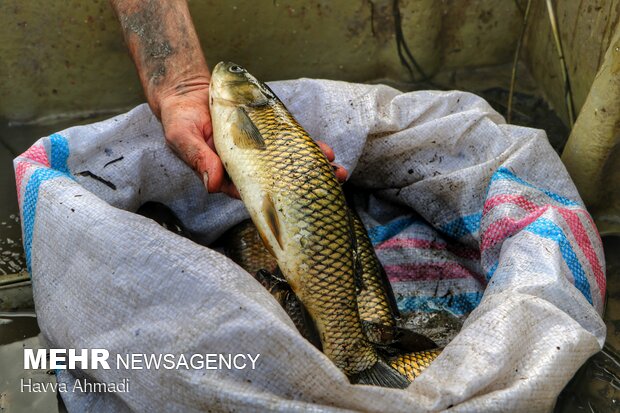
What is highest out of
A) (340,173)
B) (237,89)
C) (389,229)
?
(237,89)

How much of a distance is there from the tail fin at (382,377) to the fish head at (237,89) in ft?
2.65

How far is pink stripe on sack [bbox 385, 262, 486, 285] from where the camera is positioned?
7.88ft

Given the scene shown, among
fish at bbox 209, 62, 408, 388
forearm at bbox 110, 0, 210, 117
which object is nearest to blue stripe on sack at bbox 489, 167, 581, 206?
fish at bbox 209, 62, 408, 388

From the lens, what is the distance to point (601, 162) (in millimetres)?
2469

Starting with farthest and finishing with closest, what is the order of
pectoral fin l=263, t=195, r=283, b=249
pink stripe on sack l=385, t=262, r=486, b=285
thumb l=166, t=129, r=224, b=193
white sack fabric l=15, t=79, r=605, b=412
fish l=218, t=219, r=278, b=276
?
pink stripe on sack l=385, t=262, r=486, b=285
fish l=218, t=219, r=278, b=276
thumb l=166, t=129, r=224, b=193
pectoral fin l=263, t=195, r=283, b=249
white sack fabric l=15, t=79, r=605, b=412

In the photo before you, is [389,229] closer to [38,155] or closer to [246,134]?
[246,134]

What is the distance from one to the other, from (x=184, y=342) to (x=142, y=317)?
0.14 m

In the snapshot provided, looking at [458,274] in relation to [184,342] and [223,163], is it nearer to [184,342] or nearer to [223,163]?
[223,163]

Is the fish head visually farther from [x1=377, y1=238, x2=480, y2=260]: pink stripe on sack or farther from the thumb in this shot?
[x1=377, y1=238, x2=480, y2=260]: pink stripe on sack

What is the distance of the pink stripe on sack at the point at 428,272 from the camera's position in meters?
2.40

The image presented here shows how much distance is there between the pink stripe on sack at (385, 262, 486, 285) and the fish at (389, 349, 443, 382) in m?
0.51

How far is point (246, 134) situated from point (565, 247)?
907 millimetres

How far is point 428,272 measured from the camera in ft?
7.97

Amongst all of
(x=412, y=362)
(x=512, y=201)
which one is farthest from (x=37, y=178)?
(x=512, y=201)
